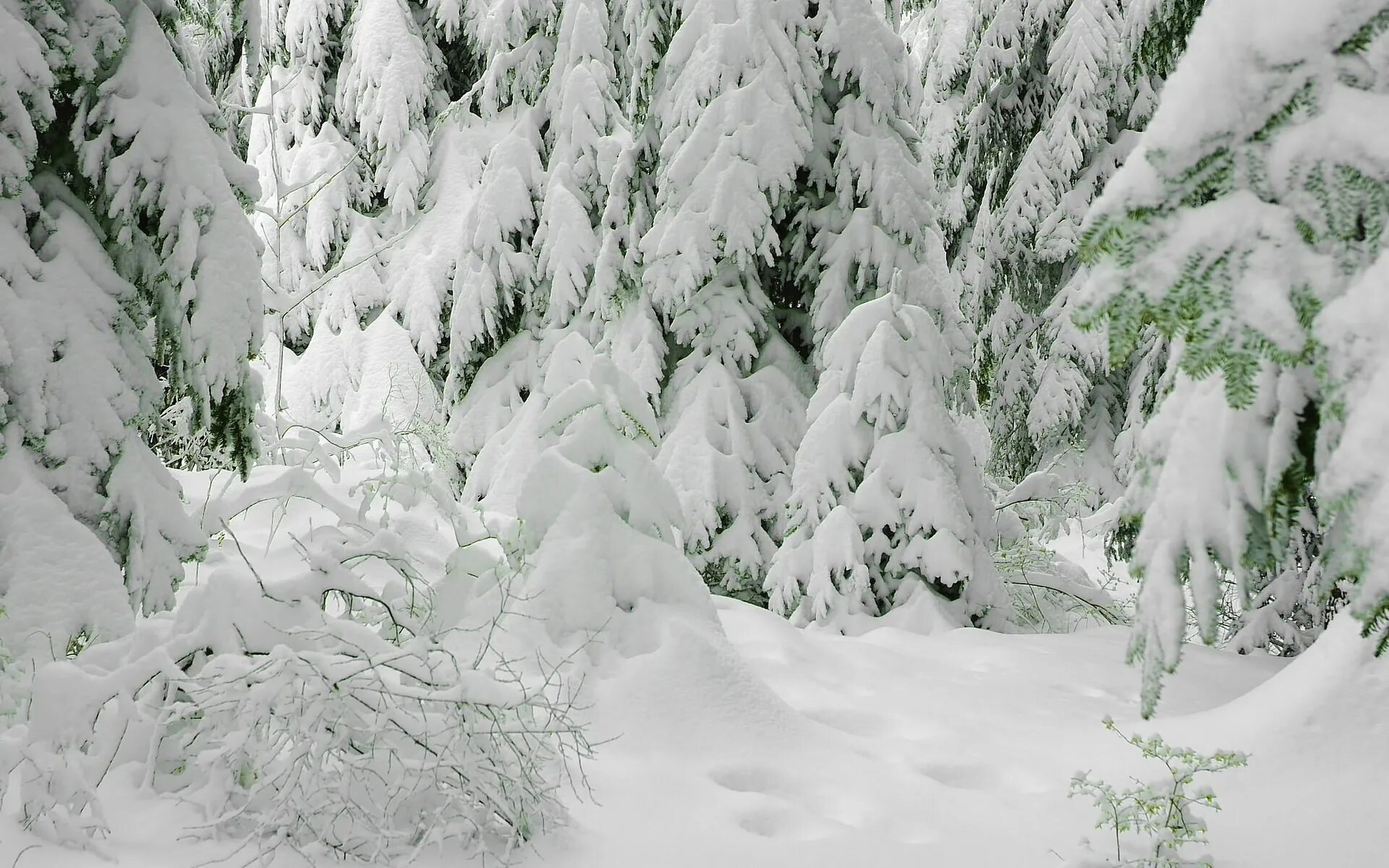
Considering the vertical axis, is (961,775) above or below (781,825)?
above

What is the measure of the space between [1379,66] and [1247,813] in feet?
7.76

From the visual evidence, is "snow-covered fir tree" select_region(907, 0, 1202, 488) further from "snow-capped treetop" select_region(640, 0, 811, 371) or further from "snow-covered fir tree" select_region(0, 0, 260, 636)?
"snow-covered fir tree" select_region(0, 0, 260, 636)

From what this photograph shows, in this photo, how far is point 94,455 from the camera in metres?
3.69

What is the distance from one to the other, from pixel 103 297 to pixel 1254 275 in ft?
12.4

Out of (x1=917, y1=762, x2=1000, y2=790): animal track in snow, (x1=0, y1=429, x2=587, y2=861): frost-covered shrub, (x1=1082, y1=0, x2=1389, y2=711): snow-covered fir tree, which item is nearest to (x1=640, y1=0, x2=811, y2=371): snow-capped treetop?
(x1=917, y1=762, x2=1000, y2=790): animal track in snow

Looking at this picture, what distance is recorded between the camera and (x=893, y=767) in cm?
339

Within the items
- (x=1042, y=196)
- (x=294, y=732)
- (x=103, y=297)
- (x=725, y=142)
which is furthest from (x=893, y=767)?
(x=1042, y=196)

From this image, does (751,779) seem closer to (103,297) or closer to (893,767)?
(893,767)

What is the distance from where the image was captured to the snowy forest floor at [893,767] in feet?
8.82

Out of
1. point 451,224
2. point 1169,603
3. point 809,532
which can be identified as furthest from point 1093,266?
point 451,224

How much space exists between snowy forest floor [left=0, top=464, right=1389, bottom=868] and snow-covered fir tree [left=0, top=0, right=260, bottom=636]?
1.30 meters

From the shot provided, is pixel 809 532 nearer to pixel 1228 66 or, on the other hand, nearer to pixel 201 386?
pixel 201 386

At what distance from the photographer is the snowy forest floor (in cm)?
269

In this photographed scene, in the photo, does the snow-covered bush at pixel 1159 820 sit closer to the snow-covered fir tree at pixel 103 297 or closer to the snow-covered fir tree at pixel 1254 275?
the snow-covered fir tree at pixel 1254 275
